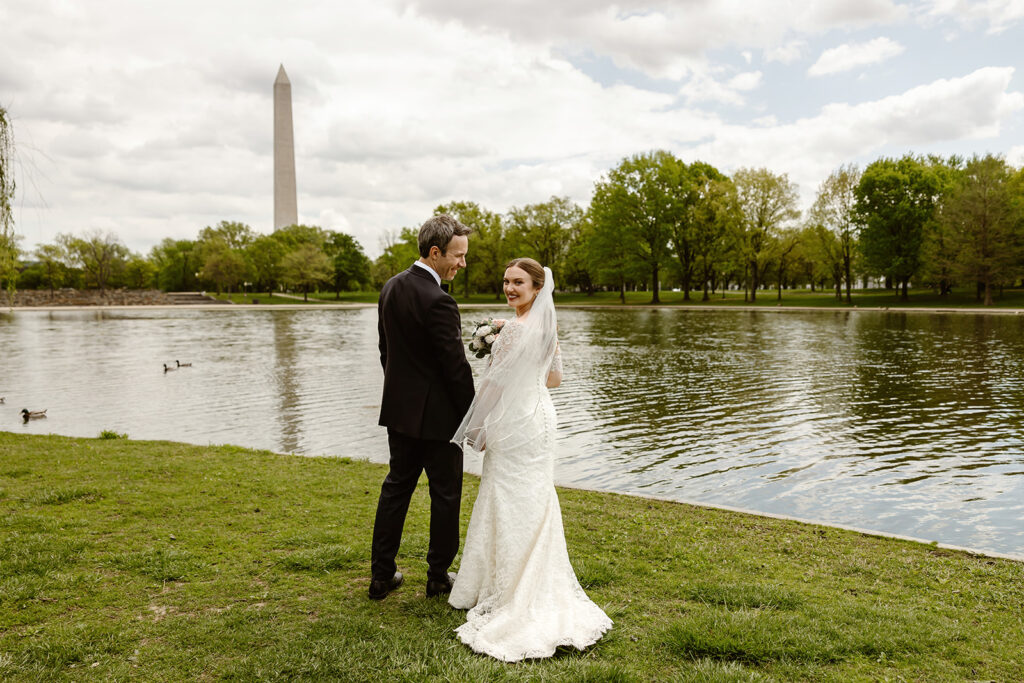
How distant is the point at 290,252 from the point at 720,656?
100409 millimetres

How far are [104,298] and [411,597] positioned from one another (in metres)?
103

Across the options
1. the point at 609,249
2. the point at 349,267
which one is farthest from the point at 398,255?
the point at 609,249

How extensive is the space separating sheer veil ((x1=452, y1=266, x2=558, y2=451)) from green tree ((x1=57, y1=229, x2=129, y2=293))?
356 ft

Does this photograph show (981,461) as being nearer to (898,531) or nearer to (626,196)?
(898,531)

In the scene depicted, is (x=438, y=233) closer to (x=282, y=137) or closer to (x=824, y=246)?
(x=824, y=246)

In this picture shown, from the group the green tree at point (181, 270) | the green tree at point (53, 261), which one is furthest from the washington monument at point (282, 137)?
the green tree at point (53, 261)

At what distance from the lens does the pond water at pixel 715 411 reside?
909 centimetres

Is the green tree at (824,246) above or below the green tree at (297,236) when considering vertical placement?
below

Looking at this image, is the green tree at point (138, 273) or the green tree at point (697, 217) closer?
the green tree at point (697, 217)

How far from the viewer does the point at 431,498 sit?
4.77 meters

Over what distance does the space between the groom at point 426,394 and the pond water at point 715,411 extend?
496 centimetres

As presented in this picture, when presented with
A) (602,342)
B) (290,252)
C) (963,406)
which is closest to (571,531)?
(963,406)

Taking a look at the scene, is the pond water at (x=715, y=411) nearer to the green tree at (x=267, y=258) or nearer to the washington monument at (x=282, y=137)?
the washington monument at (x=282, y=137)

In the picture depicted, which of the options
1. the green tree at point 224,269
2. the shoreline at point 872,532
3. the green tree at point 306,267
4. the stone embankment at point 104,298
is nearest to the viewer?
the shoreline at point 872,532
